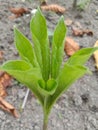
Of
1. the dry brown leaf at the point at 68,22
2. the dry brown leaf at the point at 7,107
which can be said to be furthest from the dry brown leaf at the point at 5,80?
the dry brown leaf at the point at 68,22

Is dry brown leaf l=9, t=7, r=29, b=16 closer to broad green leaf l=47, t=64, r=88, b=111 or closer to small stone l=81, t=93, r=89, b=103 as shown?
small stone l=81, t=93, r=89, b=103

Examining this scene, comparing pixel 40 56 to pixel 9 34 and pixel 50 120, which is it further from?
pixel 9 34

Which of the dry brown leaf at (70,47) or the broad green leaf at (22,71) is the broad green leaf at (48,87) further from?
the dry brown leaf at (70,47)

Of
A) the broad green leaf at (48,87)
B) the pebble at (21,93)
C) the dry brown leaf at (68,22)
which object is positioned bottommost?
the dry brown leaf at (68,22)

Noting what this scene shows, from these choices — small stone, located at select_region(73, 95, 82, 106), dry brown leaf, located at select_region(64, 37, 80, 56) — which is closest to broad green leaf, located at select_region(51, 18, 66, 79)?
small stone, located at select_region(73, 95, 82, 106)

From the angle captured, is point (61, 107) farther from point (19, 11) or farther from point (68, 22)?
point (19, 11)

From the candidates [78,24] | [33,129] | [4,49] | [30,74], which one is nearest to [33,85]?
[30,74]
